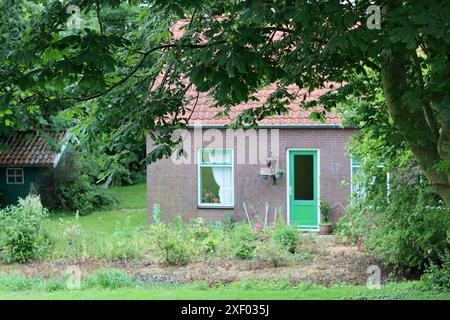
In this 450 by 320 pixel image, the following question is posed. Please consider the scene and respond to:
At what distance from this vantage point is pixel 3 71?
4.97m

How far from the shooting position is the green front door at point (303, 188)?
59.3ft

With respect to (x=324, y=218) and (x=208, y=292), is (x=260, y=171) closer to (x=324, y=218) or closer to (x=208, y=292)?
(x=324, y=218)

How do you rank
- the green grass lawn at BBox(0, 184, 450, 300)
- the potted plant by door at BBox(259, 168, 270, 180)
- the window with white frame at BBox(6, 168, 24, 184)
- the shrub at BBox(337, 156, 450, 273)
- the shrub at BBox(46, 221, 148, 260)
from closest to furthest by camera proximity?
the green grass lawn at BBox(0, 184, 450, 300) < the shrub at BBox(337, 156, 450, 273) < the shrub at BBox(46, 221, 148, 260) < the potted plant by door at BBox(259, 168, 270, 180) < the window with white frame at BBox(6, 168, 24, 184)

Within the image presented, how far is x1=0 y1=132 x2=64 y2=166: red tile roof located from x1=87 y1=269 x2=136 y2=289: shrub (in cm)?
1420

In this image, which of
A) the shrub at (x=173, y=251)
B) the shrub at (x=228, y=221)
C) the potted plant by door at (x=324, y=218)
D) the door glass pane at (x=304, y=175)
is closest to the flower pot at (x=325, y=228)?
the potted plant by door at (x=324, y=218)

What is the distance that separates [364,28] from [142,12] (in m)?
3.26

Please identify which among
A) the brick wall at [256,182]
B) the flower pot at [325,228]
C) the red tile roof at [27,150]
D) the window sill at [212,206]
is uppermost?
the red tile roof at [27,150]

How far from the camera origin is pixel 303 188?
18.2 m

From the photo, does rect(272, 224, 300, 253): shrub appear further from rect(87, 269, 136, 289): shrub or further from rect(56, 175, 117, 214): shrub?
rect(56, 175, 117, 214): shrub

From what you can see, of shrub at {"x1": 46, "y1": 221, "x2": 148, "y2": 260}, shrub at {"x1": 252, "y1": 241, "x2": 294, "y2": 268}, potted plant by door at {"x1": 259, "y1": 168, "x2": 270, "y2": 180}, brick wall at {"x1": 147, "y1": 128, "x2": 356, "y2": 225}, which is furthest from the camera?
potted plant by door at {"x1": 259, "y1": 168, "x2": 270, "y2": 180}

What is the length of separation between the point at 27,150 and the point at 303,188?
12848 millimetres

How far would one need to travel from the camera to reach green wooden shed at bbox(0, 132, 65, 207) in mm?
24766

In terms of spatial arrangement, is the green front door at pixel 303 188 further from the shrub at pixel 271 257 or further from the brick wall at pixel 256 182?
the shrub at pixel 271 257

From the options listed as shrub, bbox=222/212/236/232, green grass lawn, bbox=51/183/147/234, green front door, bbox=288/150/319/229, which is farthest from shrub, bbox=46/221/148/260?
green front door, bbox=288/150/319/229
